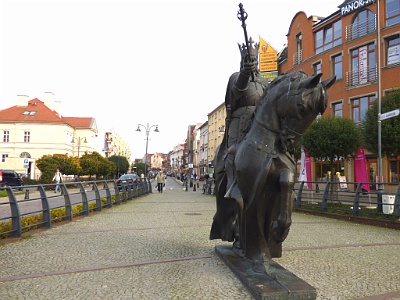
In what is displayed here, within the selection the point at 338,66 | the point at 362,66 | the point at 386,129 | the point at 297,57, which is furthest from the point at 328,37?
the point at 386,129

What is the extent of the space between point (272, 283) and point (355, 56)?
28643 mm

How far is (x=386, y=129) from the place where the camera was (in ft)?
55.8

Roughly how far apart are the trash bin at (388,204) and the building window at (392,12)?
63.0 feet

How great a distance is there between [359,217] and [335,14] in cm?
2404

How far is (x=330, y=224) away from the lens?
10805mm

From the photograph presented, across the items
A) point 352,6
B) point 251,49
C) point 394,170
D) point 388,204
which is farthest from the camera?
point 352,6

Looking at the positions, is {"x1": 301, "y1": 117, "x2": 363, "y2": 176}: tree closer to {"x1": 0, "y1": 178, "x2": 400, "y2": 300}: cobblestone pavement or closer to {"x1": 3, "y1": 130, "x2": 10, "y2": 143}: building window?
{"x1": 0, "y1": 178, "x2": 400, "y2": 300}: cobblestone pavement

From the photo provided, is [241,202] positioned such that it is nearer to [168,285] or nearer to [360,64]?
[168,285]

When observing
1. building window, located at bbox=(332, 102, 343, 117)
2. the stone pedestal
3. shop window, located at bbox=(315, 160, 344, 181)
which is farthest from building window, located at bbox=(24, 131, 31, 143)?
the stone pedestal

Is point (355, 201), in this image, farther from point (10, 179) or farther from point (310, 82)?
point (10, 179)

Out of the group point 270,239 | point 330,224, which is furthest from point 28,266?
point 330,224

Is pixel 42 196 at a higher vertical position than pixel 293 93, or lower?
lower

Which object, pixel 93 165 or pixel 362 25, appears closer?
pixel 362 25

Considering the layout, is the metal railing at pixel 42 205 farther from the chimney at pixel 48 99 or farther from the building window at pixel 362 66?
the chimney at pixel 48 99
